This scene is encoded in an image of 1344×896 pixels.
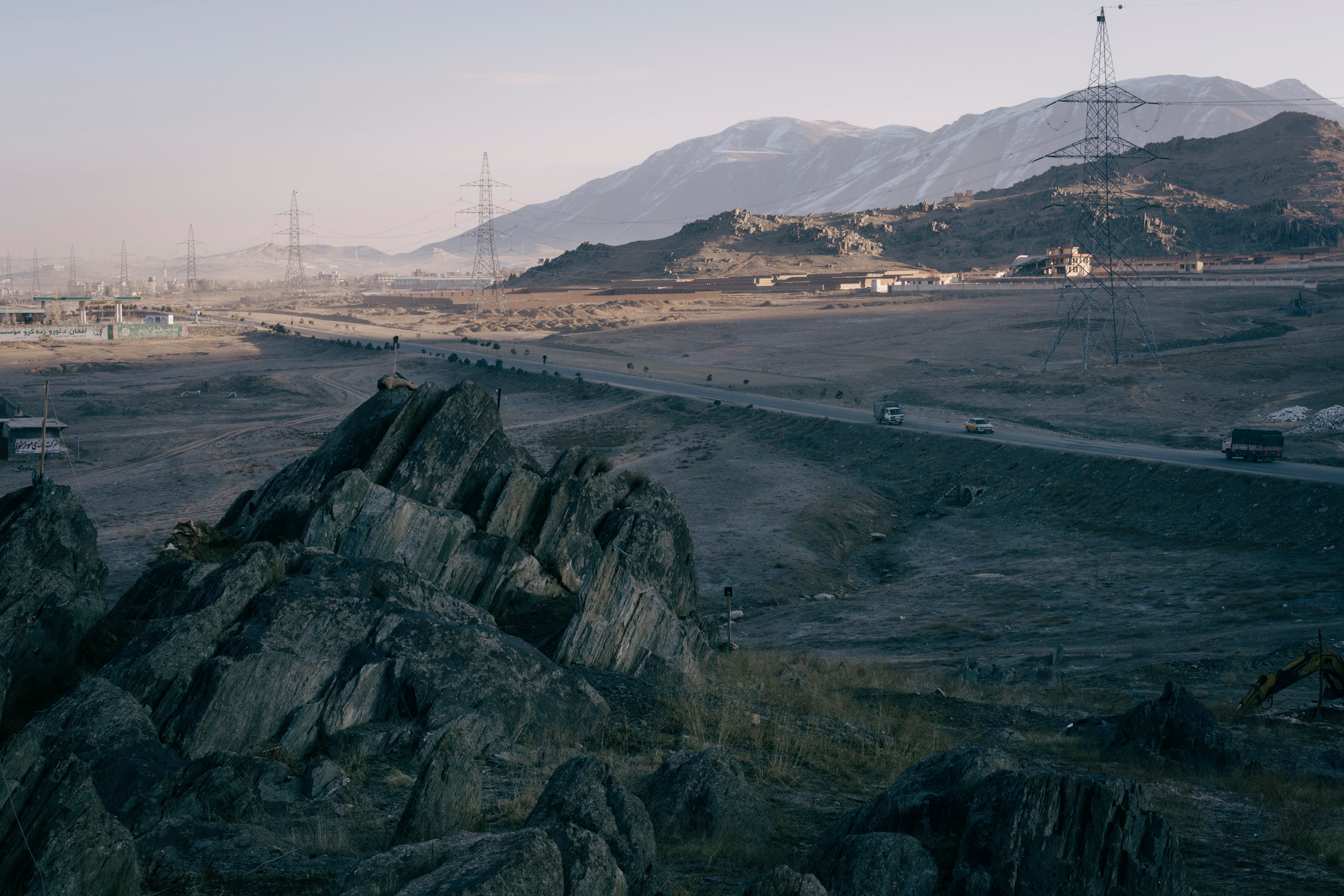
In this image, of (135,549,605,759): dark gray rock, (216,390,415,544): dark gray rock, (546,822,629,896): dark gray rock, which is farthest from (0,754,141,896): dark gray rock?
(216,390,415,544): dark gray rock

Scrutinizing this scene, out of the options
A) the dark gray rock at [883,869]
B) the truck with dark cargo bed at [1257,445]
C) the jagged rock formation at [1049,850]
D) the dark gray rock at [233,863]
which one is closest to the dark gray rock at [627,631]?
the dark gray rock at [233,863]

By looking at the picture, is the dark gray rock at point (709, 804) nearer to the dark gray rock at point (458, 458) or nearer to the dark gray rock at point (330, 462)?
the dark gray rock at point (458, 458)

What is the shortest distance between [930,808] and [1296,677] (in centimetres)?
1385

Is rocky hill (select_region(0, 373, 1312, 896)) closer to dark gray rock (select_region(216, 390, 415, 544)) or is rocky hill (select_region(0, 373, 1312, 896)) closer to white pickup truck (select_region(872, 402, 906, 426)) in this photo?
dark gray rock (select_region(216, 390, 415, 544))

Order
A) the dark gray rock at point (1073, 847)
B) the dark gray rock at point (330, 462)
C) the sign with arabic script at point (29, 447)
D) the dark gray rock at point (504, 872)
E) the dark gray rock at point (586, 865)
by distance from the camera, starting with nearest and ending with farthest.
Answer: the dark gray rock at point (504, 872), the dark gray rock at point (586, 865), the dark gray rock at point (1073, 847), the dark gray rock at point (330, 462), the sign with arabic script at point (29, 447)

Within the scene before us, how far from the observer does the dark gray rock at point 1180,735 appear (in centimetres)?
1538

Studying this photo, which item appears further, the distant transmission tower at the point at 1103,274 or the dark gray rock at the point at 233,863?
the distant transmission tower at the point at 1103,274

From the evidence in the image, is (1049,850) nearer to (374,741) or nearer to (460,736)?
(460,736)

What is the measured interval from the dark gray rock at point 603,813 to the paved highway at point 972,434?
37.9m

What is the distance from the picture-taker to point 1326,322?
303ft

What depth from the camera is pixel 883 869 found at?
366 inches

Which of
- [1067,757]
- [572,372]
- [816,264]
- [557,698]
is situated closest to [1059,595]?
[1067,757]

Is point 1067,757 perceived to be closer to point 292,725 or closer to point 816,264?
point 292,725

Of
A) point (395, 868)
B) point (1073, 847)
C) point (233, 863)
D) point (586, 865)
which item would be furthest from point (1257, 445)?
point (233, 863)
